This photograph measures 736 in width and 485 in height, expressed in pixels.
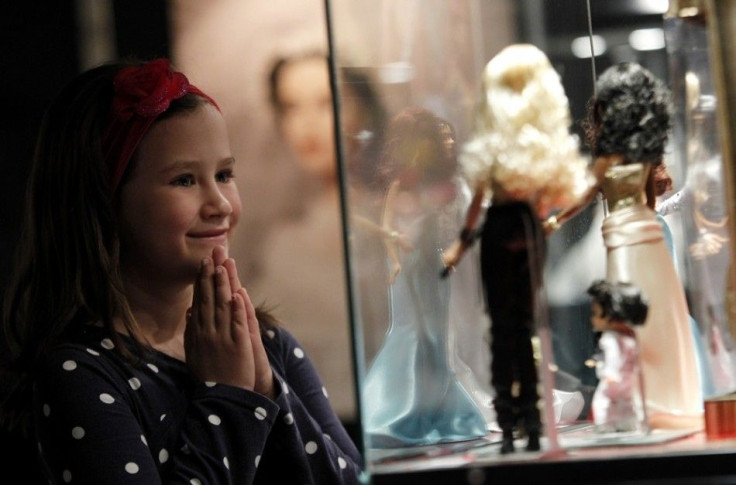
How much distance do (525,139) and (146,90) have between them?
1.94 feet

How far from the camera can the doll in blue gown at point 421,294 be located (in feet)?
2.93

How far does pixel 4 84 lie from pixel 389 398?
1540 mm

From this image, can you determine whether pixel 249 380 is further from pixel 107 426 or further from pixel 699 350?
pixel 699 350

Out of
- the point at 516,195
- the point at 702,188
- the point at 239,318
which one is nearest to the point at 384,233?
the point at 516,195

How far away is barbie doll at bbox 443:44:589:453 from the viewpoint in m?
0.84

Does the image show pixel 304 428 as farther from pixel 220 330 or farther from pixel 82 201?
pixel 82 201

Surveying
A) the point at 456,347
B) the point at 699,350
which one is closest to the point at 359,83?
the point at 456,347

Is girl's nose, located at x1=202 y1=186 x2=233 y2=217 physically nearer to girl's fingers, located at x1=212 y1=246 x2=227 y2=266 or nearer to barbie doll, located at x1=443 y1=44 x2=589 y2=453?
girl's fingers, located at x1=212 y1=246 x2=227 y2=266

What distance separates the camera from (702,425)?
869 mm

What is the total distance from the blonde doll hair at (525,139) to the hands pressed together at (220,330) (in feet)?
1.41

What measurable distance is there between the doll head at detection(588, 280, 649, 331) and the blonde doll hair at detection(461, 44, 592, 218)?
0.24 ft

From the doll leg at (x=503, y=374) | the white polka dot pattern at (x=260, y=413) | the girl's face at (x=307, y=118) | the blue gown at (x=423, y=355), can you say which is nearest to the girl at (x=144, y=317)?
the white polka dot pattern at (x=260, y=413)

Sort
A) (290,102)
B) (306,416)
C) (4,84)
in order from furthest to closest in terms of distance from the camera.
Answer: (290,102)
(4,84)
(306,416)

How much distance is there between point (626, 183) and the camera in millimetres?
921
